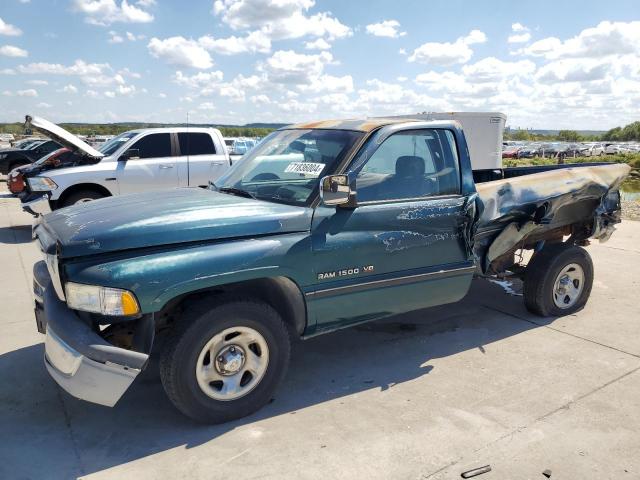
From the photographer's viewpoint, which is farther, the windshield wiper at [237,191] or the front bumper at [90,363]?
the windshield wiper at [237,191]

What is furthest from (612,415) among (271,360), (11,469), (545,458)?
(11,469)

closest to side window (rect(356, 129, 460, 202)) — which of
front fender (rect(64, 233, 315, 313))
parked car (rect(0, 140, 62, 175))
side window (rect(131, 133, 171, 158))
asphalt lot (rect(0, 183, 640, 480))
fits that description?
front fender (rect(64, 233, 315, 313))

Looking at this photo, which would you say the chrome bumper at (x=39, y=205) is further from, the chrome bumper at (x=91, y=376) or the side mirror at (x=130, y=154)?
the chrome bumper at (x=91, y=376)

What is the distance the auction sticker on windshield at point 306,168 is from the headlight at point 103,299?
1548 millimetres

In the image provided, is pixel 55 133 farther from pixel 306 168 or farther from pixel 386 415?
pixel 386 415

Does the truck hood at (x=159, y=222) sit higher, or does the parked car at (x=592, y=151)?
→ the truck hood at (x=159, y=222)

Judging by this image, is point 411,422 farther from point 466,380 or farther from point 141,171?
point 141,171

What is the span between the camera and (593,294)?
6125 millimetres

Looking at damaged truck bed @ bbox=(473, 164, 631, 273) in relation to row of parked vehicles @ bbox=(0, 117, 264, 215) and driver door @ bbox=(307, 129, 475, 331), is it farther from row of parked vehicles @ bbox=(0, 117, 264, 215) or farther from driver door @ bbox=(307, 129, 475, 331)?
row of parked vehicles @ bbox=(0, 117, 264, 215)

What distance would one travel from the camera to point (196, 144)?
396 inches

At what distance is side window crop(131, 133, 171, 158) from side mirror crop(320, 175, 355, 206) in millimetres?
7109

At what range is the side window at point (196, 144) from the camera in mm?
9969

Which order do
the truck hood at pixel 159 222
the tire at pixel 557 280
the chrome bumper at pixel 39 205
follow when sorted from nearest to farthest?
the truck hood at pixel 159 222 < the tire at pixel 557 280 < the chrome bumper at pixel 39 205

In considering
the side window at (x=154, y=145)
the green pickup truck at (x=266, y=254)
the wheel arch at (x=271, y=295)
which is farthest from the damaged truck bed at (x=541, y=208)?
the side window at (x=154, y=145)
